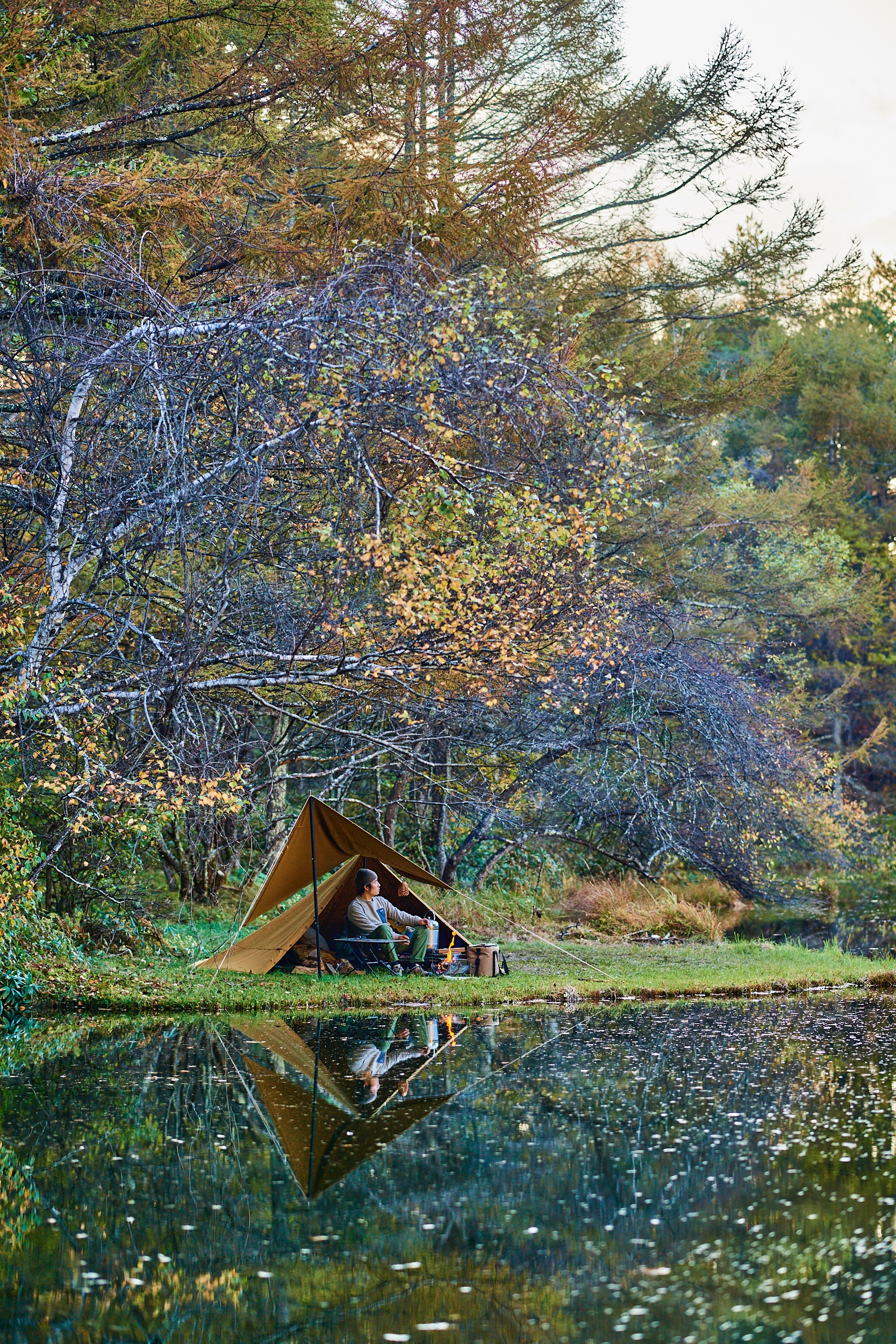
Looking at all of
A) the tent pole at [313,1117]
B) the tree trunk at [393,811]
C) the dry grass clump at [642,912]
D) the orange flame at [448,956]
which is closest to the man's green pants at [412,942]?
the orange flame at [448,956]

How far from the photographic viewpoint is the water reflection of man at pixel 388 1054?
28.0 feet

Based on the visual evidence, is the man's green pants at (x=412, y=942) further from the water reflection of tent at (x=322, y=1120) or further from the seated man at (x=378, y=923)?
the water reflection of tent at (x=322, y=1120)

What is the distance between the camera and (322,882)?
14.0 metres

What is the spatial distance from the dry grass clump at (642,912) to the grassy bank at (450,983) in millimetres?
3011

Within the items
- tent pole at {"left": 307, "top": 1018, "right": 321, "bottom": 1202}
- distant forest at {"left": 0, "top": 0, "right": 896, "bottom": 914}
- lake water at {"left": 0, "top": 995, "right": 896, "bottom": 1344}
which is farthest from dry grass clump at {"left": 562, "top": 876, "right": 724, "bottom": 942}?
tent pole at {"left": 307, "top": 1018, "right": 321, "bottom": 1202}

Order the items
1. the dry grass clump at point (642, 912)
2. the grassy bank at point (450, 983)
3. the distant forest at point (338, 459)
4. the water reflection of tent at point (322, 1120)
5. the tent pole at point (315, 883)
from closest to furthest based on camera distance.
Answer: the water reflection of tent at point (322, 1120), the distant forest at point (338, 459), the grassy bank at point (450, 983), the tent pole at point (315, 883), the dry grass clump at point (642, 912)

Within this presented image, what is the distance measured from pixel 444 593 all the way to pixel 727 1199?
22.4 ft

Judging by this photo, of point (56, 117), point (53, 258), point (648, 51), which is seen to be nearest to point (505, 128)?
point (648, 51)

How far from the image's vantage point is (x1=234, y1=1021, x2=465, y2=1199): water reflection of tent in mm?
6559

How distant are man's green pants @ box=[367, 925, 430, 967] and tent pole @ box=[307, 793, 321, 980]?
0.52 m

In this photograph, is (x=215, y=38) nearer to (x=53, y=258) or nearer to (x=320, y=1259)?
(x=53, y=258)

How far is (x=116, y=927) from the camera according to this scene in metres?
13.8

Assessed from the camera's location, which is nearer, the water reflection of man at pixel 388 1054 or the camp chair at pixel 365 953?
the water reflection of man at pixel 388 1054

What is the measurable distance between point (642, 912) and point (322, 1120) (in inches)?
466
